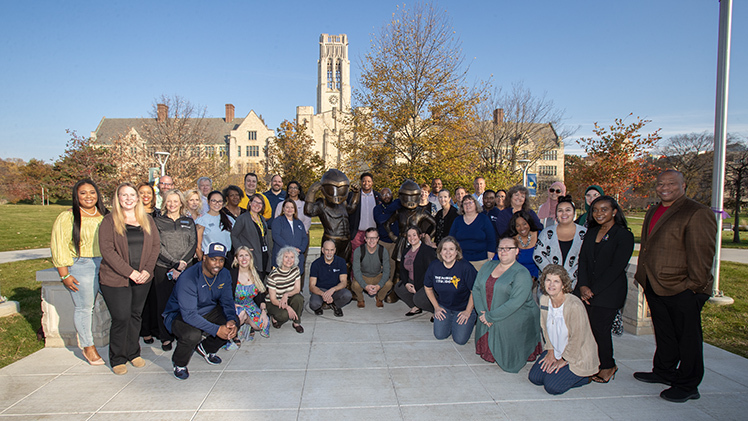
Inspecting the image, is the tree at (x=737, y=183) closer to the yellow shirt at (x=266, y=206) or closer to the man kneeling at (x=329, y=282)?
the man kneeling at (x=329, y=282)

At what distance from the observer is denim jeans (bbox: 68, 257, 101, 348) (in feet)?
13.1

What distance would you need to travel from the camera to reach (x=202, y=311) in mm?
4164

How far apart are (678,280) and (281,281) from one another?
434 centimetres

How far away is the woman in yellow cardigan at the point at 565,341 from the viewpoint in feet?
11.6

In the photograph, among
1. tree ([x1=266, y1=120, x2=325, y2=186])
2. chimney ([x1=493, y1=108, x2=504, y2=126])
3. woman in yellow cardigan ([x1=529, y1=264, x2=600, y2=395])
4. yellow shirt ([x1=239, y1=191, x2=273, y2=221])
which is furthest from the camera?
chimney ([x1=493, y1=108, x2=504, y2=126])

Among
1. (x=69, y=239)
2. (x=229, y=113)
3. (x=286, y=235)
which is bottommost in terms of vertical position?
(x=286, y=235)

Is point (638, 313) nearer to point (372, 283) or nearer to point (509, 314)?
point (509, 314)

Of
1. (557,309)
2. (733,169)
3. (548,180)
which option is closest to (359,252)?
(557,309)

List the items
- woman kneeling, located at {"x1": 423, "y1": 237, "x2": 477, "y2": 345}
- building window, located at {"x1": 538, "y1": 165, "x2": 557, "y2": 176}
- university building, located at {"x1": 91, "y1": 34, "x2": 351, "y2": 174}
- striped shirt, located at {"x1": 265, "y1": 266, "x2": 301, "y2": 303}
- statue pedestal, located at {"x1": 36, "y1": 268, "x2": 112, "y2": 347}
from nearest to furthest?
statue pedestal, located at {"x1": 36, "y1": 268, "x2": 112, "y2": 347} < woman kneeling, located at {"x1": 423, "y1": 237, "x2": 477, "y2": 345} < striped shirt, located at {"x1": 265, "y1": 266, "x2": 301, "y2": 303} < building window, located at {"x1": 538, "y1": 165, "x2": 557, "y2": 176} < university building, located at {"x1": 91, "y1": 34, "x2": 351, "y2": 174}

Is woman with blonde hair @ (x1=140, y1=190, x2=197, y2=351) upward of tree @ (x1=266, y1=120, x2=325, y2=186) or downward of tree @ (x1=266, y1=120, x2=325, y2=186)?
downward

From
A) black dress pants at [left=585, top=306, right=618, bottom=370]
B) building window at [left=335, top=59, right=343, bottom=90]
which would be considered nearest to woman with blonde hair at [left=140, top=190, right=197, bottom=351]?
black dress pants at [left=585, top=306, right=618, bottom=370]

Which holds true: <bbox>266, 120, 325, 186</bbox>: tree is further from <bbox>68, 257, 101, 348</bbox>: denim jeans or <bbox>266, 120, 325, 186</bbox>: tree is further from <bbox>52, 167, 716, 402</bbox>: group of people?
<bbox>68, 257, 101, 348</bbox>: denim jeans

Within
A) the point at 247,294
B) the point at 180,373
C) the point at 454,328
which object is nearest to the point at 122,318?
the point at 180,373

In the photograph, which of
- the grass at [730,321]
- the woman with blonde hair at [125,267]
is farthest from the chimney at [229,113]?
the grass at [730,321]
